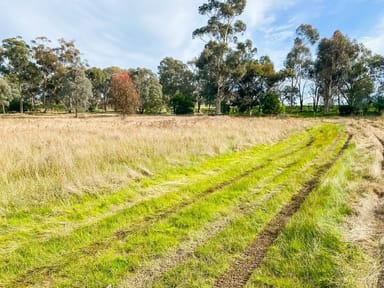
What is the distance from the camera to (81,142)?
8.59 metres

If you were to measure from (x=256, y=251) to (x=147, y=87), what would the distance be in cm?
5169

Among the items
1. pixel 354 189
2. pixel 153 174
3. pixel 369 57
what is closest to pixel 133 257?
pixel 153 174

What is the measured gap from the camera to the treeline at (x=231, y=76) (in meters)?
36.1

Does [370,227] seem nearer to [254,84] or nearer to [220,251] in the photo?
[220,251]

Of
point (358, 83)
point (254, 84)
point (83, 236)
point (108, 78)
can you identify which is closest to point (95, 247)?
point (83, 236)

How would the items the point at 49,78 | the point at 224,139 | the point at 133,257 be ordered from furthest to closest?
the point at 49,78, the point at 224,139, the point at 133,257

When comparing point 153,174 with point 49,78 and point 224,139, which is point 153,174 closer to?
point 224,139

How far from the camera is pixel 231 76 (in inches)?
1629

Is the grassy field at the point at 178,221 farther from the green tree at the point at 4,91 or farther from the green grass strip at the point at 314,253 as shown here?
the green tree at the point at 4,91

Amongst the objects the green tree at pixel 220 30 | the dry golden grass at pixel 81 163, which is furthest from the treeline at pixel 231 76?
the dry golden grass at pixel 81 163

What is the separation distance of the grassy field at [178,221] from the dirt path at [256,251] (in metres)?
0.02

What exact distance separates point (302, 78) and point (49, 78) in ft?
186

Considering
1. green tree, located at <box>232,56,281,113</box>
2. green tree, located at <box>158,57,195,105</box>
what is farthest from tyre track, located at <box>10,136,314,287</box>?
green tree, located at <box>158,57,195,105</box>

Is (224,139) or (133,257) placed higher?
(224,139)
